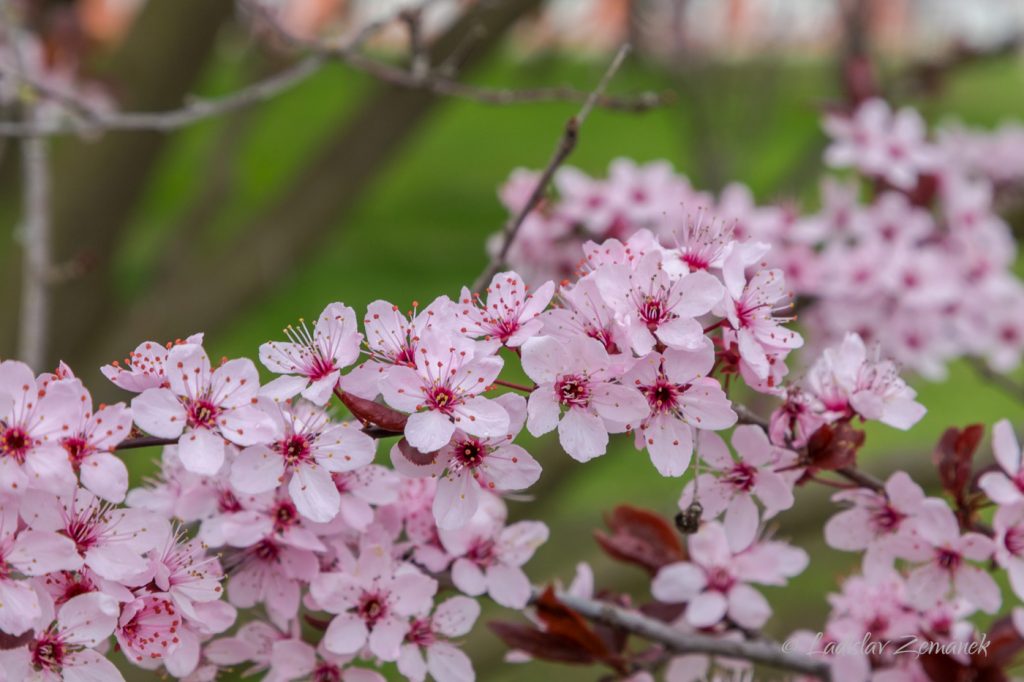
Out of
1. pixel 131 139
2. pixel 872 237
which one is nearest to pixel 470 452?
pixel 872 237

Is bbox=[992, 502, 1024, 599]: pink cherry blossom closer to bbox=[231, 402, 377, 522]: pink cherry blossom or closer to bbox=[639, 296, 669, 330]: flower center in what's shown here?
bbox=[639, 296, 669, 330]: flower center

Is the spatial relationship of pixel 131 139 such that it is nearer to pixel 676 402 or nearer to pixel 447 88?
pixel 447 88

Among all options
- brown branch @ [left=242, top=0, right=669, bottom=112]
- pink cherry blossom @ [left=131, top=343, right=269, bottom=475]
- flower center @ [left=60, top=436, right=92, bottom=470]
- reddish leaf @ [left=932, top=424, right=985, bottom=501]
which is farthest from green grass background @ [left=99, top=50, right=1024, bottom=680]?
flower center @ [left=60, top=436, right=92, bottom=470]

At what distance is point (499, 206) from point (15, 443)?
25.3 ft

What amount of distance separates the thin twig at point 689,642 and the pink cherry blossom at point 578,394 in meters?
0.31

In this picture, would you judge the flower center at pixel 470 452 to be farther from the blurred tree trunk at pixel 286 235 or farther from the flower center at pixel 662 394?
the blurred tree trunk at pixel 286 235

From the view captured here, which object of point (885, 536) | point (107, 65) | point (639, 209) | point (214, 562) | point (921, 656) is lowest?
point (921, 656)

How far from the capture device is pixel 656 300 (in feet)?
3.31

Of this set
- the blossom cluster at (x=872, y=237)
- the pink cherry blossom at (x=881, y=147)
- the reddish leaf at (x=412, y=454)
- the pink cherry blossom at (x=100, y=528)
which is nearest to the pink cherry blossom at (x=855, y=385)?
the reddish leaf at (x=412, y=454)

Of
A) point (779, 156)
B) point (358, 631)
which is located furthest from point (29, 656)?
point (779, 156)

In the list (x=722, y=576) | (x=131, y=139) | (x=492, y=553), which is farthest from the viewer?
(x=131, y=139)

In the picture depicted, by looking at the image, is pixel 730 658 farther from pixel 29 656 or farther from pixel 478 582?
pixel 29 656

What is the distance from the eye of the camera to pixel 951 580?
1.21 meters

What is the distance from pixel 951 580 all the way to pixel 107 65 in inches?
95.5
